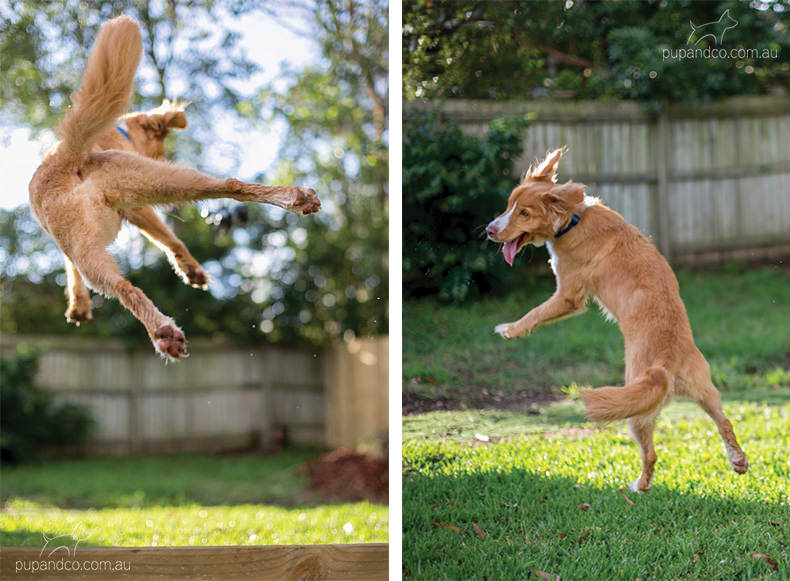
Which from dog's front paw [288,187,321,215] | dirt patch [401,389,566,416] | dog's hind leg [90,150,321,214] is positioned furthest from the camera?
dirt patch [401,389,566,416]

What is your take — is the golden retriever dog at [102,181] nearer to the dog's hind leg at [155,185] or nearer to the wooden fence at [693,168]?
the dog's hind leg at [155,185]

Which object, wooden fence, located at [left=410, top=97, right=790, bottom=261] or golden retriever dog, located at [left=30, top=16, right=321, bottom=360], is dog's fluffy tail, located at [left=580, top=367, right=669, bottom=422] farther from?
wooden fence, located at [left=410, top=97, right=790, bottom=261]

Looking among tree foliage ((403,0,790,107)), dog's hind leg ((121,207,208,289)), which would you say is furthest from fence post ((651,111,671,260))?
dog's hind leg ((121,207,208,289))

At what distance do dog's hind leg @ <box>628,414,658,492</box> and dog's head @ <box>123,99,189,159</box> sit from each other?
274cm

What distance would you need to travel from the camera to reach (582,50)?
5.51 meters

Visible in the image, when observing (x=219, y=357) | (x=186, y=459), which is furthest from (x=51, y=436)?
(x=219, y=357)

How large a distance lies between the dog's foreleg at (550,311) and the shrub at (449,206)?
42 centimetres

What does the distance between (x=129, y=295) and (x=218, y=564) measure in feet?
4.31

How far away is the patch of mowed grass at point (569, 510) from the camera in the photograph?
3223 mm

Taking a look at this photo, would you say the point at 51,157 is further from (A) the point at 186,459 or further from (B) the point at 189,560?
(A) the point at 186,459

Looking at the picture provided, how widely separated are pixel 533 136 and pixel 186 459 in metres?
7.71

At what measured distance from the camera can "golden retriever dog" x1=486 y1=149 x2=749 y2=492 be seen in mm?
3203

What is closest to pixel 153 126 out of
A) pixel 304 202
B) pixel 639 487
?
pixel 304 202

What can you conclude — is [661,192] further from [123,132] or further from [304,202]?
[123,132]
